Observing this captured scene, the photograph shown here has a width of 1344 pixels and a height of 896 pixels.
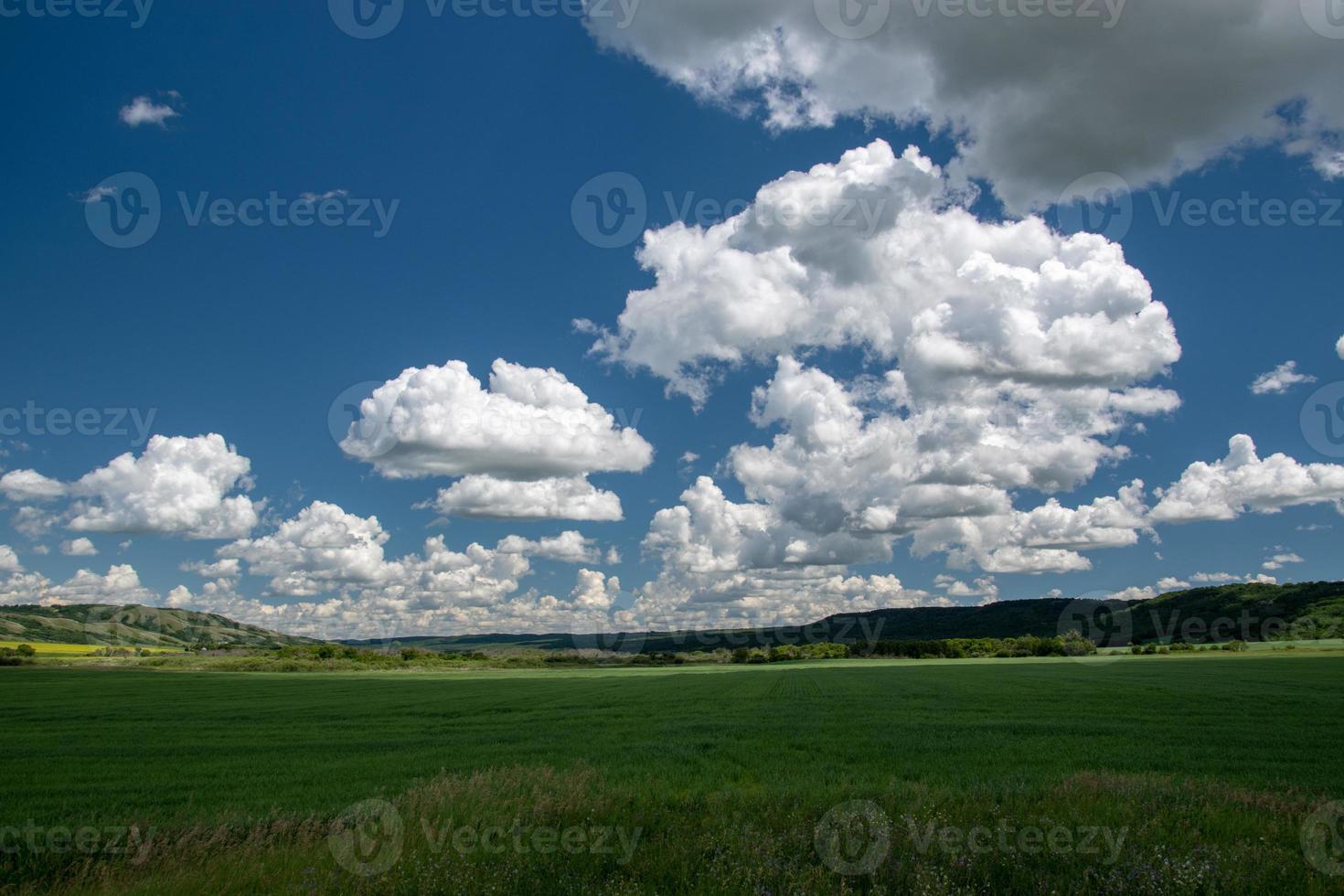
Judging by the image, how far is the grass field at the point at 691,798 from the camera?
8.98 meters

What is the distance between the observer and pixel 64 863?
37.7 feet

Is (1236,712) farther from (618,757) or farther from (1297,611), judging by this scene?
(1297,611)

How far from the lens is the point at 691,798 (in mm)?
13398

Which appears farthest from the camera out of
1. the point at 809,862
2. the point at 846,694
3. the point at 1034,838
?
the point at 846,694

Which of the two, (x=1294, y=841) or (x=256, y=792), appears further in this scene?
(x=256, y=792)

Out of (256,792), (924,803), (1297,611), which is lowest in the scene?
(1297,611)

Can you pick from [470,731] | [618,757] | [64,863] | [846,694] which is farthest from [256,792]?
[846,694]

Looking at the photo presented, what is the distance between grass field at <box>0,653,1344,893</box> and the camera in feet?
29.5

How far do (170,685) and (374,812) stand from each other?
6196 cm

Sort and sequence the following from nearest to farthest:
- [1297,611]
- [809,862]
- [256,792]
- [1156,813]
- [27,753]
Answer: [809,862]
[1156,813]
[256,792]
[27,753]
[1297,611]

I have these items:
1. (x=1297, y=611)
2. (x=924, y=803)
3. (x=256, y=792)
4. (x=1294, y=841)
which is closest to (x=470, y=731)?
(x=256, y=792)

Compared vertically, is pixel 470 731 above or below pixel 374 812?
below

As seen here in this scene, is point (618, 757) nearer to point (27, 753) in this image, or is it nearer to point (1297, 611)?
point (27, 753)

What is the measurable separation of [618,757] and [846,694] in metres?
26.2
